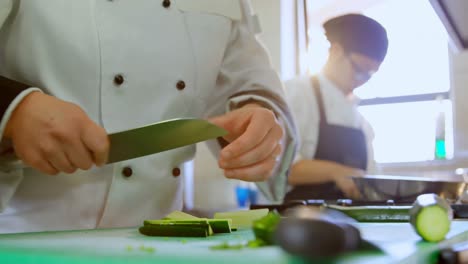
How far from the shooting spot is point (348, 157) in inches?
75.0

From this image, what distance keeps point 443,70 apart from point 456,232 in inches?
83.6

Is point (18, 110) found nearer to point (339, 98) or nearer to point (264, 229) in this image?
point (264, 229)

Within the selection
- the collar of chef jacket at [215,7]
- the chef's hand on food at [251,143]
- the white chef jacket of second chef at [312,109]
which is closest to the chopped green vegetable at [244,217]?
the chef's hand on food at [251,143]

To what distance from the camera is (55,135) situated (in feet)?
1.51

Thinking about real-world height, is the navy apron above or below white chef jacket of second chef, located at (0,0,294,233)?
below

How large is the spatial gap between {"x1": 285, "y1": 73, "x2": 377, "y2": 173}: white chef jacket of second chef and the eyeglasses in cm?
8

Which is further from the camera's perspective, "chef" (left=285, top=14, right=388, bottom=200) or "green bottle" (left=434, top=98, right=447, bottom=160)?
"green bottle" (left=434, top=98, right=447, bottom=160)

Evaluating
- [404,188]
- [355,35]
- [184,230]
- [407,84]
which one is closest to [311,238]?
[184,230]

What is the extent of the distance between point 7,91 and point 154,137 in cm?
13

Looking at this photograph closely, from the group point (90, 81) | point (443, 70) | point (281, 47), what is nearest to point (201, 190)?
point (281, 47)

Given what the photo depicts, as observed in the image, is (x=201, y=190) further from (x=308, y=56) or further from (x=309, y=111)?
(x=309, y=111)

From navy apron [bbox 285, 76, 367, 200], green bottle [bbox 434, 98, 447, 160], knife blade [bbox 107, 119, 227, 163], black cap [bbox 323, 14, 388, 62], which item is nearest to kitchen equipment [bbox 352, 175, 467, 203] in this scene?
knife blade [bbox 107, 119, 227, 163]

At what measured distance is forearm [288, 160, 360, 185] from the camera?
1632 millimetres

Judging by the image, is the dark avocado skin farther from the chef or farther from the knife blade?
the chef
